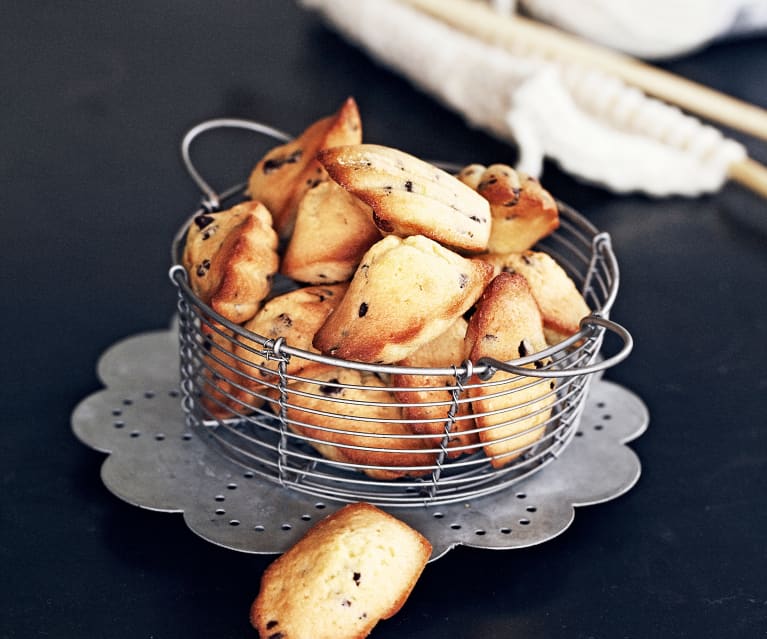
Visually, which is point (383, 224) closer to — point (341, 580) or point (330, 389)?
point (330, 389)

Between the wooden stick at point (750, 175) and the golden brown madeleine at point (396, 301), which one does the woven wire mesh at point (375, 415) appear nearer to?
the golden brown madeleine at point (396, 301)

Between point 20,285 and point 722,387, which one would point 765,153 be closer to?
point 722,387

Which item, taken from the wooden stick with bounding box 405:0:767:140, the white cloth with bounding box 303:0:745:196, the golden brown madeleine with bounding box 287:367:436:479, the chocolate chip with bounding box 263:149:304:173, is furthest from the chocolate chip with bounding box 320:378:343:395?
the wooden stick with bounding box 405:0:767:140

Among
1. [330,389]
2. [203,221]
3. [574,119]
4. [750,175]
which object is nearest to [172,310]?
[203,221]

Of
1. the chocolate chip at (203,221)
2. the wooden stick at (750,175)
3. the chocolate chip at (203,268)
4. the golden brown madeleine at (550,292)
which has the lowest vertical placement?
the wooden stick at (750,175)

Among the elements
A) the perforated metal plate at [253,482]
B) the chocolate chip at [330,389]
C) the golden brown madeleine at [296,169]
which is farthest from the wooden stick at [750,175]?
the chocolate chip at [330,389]

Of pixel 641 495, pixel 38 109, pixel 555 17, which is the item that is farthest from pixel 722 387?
pixel 38 109
